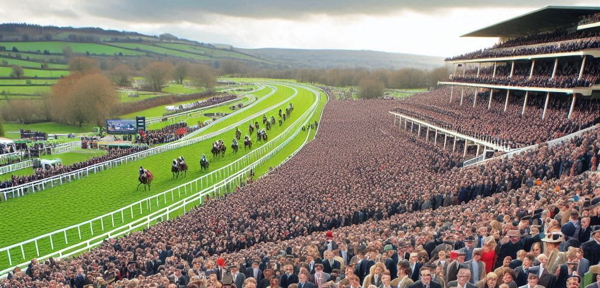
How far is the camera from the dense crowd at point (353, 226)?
6.59 meters

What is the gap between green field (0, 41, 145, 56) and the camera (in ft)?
354

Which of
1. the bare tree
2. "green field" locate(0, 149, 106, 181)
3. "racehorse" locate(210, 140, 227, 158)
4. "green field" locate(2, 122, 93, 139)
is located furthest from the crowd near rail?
the bare tree

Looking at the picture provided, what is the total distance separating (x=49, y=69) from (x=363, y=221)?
9307 cm

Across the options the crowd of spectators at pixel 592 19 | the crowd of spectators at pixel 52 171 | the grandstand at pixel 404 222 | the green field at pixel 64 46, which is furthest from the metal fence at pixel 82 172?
the green field at pixel 64 46

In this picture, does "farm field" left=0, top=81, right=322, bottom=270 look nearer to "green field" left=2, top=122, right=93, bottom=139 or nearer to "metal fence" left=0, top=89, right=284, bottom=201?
"metal fence" left=0, top=89, right=284, bottom=201

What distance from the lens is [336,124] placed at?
38875 millimetres

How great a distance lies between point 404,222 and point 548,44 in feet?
69.6

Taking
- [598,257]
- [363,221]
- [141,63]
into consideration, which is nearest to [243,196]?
[363,221]

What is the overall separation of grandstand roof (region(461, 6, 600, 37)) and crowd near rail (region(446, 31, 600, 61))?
0.87 metres

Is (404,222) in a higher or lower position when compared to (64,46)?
lower

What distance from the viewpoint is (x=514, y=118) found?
23.4 m

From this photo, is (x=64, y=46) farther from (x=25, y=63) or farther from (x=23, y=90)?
(x=23, y=90)

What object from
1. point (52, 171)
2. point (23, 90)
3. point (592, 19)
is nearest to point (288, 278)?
point (52, 171)

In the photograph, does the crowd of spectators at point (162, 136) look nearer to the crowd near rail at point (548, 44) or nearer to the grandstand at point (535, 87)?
A: the grandstand at point (535, 87)
